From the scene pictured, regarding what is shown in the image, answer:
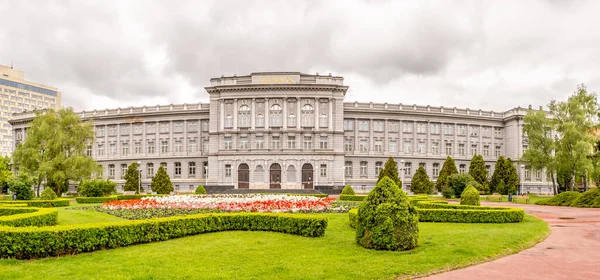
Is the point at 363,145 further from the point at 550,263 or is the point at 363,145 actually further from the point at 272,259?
the point at 272,259

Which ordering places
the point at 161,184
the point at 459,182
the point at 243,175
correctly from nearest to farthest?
the point at 459,182 < the point at 161,184 < the point at 243,175

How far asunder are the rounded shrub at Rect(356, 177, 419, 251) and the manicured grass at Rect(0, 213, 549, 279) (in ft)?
1.27

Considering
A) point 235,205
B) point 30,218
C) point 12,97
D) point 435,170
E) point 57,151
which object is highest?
point 12,97

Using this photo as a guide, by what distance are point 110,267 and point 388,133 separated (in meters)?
60.3

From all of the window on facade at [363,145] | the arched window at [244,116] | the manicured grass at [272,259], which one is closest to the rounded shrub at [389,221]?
the manicured grass at [272,259]

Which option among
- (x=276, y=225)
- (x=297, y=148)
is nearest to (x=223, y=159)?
(x=297, y=148)

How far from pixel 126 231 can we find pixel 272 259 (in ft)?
17.6

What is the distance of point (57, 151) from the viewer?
158 ft

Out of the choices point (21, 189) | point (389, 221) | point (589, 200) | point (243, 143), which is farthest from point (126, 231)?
point (243, 143)

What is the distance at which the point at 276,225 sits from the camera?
16156 millimetres

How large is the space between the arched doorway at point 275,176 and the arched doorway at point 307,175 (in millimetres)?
3697

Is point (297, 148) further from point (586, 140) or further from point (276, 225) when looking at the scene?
point (276, 225)

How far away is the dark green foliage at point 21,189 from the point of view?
31.5 metres

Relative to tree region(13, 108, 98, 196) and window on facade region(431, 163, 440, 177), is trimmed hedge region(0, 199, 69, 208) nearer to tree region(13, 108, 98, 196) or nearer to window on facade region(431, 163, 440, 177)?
tree region(13, 108, 98, 196)
